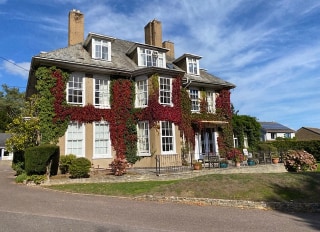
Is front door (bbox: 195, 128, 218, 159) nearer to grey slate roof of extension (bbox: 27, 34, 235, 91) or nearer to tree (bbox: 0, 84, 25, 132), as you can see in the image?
grey slate roof of extension (bbox: 27, 34, 235, 91)

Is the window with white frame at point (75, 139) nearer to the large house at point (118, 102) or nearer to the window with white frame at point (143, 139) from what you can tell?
the large house at point (118, 102)

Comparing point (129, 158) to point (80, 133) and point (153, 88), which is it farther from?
point (153, 88)

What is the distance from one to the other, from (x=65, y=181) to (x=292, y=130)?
202 ft

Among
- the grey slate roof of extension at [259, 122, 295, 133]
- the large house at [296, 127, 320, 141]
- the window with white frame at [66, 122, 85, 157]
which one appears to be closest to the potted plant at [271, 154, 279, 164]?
the window with white frame at [66, 122, 85, 157]

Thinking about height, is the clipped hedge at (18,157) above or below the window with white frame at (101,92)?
below

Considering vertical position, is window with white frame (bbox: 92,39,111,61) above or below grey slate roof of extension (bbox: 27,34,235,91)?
above

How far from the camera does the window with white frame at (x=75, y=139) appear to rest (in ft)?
61.0

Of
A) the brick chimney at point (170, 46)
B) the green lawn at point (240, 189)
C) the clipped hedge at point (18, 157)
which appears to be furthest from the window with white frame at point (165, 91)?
the clipped hedge at point (18, 157)

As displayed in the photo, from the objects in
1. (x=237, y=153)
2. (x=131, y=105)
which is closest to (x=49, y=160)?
(x=131, y=105)

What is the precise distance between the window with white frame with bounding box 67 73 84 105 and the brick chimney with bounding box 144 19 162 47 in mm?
9750

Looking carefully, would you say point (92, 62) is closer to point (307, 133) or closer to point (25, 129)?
point (25, 129)

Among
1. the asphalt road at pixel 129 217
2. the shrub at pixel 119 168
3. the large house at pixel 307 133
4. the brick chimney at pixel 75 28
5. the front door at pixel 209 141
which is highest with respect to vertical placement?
the brick chimney at pixel 75 28

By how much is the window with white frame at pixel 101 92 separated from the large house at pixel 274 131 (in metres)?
47.1

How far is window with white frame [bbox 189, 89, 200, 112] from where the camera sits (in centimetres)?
2453
